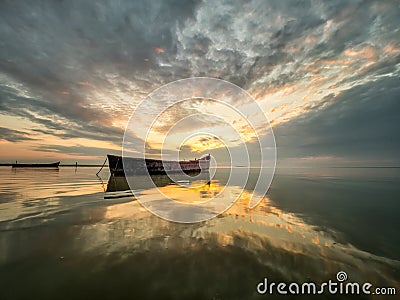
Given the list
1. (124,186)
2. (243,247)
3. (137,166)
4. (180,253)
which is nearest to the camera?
(180,253)

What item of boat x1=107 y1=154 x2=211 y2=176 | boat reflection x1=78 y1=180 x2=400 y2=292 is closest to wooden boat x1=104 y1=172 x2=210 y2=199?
boat x1=107 y1=154 x2=211 y2=176

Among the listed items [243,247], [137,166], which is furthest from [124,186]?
[243,247]

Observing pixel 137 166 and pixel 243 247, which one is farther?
pixel 137 166

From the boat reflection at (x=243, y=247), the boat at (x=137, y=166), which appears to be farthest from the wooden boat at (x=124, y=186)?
the boat reflection at (x=243, y=247)

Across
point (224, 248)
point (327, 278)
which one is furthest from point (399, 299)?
point (224, 248)

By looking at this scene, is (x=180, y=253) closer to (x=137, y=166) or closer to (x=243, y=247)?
(x=243, y=247)

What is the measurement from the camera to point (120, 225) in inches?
291

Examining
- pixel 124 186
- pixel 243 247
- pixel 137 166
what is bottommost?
pixel 243 247

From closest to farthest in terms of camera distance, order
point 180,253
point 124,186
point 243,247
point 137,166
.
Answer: point 180,253 < point 243,247 < point 124,186 < point 137,166

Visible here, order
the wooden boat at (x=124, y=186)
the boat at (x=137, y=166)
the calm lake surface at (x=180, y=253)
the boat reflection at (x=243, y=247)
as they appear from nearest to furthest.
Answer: the calm lake surface at (x=180, y=253), the boat reflection at (x=243, y=247), the wooden boat at (x=124, y=186), the boat at (x=137, y=166)

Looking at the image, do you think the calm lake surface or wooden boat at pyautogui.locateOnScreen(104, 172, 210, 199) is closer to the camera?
the calm lake surface

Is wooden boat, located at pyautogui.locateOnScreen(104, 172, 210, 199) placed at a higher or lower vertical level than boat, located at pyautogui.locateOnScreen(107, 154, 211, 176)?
lower

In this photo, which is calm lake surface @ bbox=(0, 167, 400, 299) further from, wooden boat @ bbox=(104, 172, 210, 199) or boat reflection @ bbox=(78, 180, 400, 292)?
wooden boat @ bbox=(104, 172, 210, 199)

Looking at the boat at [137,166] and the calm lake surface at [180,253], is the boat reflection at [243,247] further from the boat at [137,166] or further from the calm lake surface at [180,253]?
the boat at [137,166]
